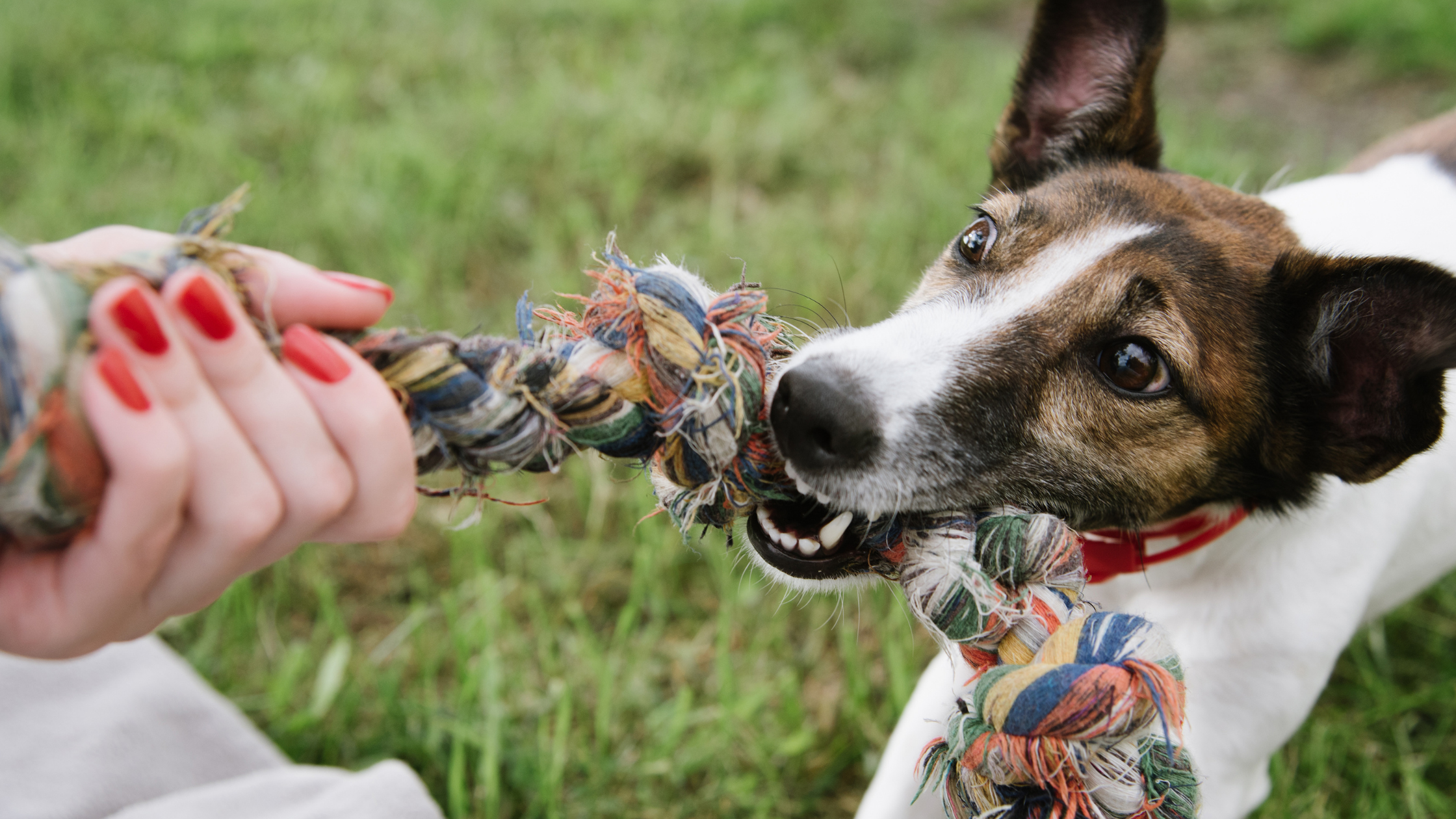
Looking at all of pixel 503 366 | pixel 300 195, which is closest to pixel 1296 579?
pixel 503 366

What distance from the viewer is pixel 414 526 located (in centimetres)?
334

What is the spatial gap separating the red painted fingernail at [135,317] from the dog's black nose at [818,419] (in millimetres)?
951

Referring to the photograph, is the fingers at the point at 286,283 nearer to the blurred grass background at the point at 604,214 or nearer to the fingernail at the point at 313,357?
the fingernail at the point at 313,357

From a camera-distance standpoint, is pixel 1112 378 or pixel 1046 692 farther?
pixel 1112 378

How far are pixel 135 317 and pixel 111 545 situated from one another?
0.27 m

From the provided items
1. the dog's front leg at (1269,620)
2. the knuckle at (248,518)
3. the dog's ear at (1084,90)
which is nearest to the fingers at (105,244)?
the knuckle at (248,518)

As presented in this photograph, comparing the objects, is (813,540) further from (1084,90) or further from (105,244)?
(1084,90)

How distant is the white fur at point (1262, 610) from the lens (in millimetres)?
2199

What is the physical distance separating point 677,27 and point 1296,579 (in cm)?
523

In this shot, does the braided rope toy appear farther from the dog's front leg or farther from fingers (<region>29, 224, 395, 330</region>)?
the dog's front leg

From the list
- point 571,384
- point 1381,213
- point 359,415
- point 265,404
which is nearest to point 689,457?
point 571,384

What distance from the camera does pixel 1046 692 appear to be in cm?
132

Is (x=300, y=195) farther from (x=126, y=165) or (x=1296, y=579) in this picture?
(x=1296, y=579)

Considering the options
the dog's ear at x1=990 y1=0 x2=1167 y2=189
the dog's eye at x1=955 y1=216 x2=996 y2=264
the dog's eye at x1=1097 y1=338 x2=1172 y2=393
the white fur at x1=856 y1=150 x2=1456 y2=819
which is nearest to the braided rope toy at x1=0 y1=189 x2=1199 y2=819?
the dog's eye at x1=1097 y1=338 x2=1172 y2=393
